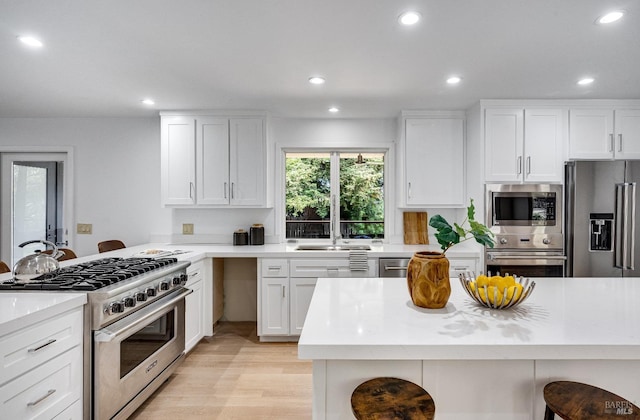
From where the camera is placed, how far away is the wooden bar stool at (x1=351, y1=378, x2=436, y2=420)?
0.91 m

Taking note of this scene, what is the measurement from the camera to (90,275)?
2.00 metres

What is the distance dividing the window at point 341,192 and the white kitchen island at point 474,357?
2719mm

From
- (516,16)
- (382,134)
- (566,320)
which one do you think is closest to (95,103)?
(382,134)

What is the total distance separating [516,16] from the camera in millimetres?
1792

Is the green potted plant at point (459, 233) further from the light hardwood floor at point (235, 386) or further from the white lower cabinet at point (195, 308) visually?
the white lower cabinet at point (195, 308)

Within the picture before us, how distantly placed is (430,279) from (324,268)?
1.93 metres

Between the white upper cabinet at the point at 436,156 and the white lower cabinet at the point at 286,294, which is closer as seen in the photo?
the white lower cabinet at the point at 286,294

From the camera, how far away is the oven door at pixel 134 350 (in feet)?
5.81

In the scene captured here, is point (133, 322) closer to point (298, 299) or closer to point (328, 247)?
point (298, 299)

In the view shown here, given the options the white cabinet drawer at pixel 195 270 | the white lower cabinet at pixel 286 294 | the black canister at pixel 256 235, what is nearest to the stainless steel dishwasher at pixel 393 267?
the white lower cabinet at pixel 286 294

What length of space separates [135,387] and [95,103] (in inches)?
104

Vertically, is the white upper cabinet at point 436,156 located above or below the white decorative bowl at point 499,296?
above

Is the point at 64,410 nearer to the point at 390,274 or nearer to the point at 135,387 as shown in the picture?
the point at 135,387

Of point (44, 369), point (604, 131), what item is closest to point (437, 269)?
point (44, 369)
